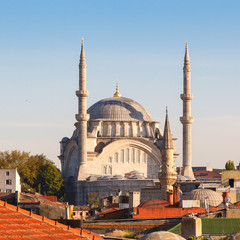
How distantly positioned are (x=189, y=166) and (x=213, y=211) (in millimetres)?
56572

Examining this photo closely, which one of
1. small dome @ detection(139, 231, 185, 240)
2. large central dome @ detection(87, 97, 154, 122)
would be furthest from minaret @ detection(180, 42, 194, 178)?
small dome @ detection(139, 231, 185, 240)

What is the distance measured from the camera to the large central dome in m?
105

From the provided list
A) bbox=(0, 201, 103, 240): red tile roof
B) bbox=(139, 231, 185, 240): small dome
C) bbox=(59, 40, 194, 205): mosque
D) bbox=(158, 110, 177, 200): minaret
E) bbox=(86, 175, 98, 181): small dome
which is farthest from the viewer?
bbox=(86, 175, 98, 181): small dome

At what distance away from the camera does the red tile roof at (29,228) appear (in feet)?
68.7

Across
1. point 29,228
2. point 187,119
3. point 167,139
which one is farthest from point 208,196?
point 187,119

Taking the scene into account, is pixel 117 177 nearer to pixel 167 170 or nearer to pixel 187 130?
pixel 187 130

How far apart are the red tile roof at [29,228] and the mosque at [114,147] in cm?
6843

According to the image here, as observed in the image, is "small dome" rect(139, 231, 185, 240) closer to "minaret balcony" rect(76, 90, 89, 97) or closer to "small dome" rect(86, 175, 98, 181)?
"minaret balcony" rect(76, 90, 89, 97)

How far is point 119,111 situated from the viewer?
106m

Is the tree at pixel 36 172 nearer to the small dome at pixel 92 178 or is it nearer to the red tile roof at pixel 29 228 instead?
the small dome at pixel 92 178

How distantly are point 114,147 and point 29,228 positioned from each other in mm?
79527

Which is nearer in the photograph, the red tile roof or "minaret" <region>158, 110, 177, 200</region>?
the red tile roof

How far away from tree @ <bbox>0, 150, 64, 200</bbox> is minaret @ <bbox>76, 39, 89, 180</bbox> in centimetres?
255

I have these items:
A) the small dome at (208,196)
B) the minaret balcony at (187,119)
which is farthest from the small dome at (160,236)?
the minaret balcony at (187,119)
